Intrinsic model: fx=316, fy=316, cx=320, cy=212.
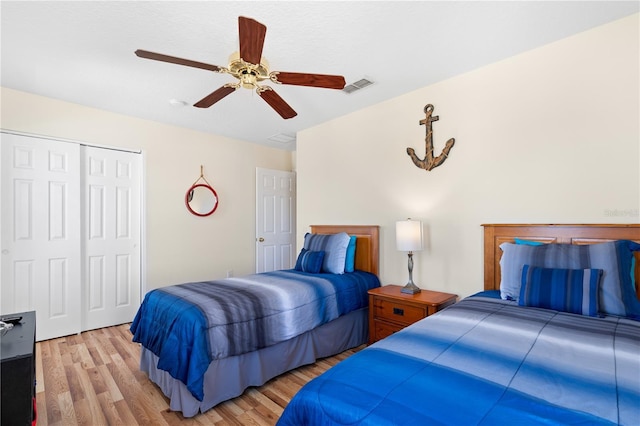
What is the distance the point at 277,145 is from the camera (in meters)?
5.28

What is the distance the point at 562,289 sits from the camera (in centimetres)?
182

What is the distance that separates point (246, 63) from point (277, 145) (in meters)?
3.36

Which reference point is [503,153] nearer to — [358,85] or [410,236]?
[410,236]

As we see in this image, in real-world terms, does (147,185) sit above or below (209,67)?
below

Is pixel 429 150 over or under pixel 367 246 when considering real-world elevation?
over

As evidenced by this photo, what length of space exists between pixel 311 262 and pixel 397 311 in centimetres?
102

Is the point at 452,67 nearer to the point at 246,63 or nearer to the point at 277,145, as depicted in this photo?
the point at 246,63

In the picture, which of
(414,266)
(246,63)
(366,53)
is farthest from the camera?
(414,266)

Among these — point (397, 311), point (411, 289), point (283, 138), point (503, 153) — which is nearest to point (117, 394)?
point (397, 311)

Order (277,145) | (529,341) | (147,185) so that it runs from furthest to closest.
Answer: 1. (277,145)
2. (147,185)
3. (529,341)

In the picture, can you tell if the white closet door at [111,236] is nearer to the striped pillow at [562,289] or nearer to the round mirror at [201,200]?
the round mirror at [201,200]

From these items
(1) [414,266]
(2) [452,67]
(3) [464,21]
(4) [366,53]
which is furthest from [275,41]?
(1) [414,266]

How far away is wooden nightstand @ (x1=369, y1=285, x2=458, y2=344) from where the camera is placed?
8.52 ft

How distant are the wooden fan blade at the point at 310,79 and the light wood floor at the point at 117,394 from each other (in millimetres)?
2209
